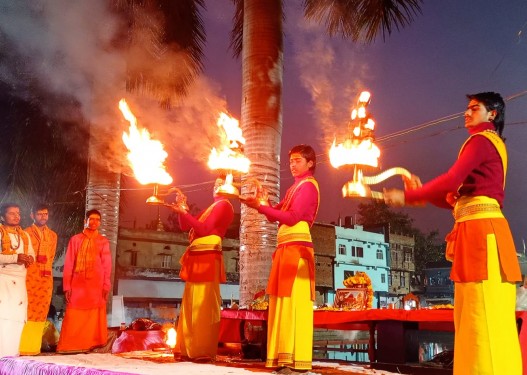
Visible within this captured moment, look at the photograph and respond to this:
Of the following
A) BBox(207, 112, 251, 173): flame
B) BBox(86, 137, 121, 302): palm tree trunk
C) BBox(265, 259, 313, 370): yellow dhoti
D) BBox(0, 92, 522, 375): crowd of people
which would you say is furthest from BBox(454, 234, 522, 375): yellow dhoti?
BBox(86, 137, 121, 302): palm tree trunk

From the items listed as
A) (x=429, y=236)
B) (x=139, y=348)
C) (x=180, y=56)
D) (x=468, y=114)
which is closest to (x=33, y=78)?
(x=180, y=56)

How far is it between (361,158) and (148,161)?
2.79 meters

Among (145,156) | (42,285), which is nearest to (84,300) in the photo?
(42,285)

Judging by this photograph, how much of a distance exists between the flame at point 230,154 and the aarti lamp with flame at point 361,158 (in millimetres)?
1425

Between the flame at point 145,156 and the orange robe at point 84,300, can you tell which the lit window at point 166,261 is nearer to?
the orange robe at point 84,300

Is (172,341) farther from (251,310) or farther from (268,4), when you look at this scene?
(268,4)

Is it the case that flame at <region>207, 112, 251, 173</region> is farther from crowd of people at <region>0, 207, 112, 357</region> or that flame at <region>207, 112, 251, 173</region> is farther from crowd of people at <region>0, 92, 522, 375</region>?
crowd of people at <region>0, 207, 112, 357</region>

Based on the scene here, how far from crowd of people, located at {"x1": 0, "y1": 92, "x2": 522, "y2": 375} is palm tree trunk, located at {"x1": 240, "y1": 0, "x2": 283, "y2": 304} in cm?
210

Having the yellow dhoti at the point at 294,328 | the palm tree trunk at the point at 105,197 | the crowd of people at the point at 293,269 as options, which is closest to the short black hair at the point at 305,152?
the crowd of people at the point at 293,269

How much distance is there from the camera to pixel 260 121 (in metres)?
8.83

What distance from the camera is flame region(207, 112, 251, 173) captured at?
539 centimetres

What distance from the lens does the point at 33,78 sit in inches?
634

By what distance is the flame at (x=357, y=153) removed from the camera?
3.95 m

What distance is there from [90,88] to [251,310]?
8.45 m
